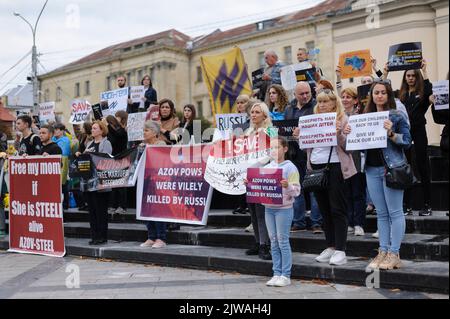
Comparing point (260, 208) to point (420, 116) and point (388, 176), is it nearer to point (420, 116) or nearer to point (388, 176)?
point (388, 176)

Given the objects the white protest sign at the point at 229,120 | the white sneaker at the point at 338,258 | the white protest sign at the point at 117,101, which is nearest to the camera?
the white sneaker at the point at 338,258

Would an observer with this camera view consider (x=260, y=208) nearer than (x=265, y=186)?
No

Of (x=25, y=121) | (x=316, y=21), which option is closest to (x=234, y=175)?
(x=25, y=121)

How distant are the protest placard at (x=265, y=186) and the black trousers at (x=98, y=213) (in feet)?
10.4

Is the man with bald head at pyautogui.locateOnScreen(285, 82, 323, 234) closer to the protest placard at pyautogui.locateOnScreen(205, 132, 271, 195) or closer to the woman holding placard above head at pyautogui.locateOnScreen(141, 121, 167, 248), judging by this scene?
the protest placard at pyautogui.locateOnScreen(205, 132, 271, 195)

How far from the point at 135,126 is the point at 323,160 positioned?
17.2ft

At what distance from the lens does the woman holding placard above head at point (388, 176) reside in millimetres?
5465

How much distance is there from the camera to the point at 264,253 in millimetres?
6527

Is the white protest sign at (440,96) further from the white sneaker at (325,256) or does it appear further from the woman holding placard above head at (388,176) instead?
the white sneaker at (325,256)

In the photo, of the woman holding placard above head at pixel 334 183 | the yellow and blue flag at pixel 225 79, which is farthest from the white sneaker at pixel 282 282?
the yellow and blue flag at pixel 225 79

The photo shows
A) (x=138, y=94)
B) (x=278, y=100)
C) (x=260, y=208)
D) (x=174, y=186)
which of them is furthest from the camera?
(x=138, y=94)

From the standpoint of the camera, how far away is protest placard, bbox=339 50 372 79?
888 centimetres

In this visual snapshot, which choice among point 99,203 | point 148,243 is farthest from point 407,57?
point 99,203

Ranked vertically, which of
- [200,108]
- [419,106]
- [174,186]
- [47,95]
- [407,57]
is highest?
[47,95]
